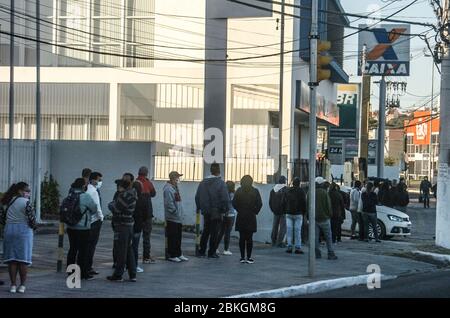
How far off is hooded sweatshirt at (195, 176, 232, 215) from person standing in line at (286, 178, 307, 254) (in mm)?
1912

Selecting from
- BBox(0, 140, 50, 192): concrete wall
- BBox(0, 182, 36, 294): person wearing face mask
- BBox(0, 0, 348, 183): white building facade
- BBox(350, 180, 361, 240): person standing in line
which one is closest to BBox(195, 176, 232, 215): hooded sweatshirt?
BBox(0, 182, 36, 294): person wearing face mask

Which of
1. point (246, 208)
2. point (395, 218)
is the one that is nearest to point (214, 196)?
point (246, 208)

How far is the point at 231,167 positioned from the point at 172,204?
10091 millimetres

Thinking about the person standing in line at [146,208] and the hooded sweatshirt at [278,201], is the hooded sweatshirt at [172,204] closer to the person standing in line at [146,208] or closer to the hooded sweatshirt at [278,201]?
the person standing in line at [146,208]

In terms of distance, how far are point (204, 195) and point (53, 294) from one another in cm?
549

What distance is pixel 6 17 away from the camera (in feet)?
89.1

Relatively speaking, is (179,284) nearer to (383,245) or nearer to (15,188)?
(15,188)

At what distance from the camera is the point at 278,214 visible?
18.5 meters

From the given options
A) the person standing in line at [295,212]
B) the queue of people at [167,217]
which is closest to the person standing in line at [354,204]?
the queue of people at [167,217]

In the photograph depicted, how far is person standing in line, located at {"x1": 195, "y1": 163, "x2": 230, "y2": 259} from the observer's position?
15.5 metres

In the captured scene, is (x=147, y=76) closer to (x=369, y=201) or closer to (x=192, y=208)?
(x=192, y=208)

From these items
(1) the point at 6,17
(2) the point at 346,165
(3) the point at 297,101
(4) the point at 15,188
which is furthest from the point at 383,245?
(2) the point at 346,165

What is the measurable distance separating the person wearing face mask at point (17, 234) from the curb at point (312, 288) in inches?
123

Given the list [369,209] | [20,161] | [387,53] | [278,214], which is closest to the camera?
[278,214]
